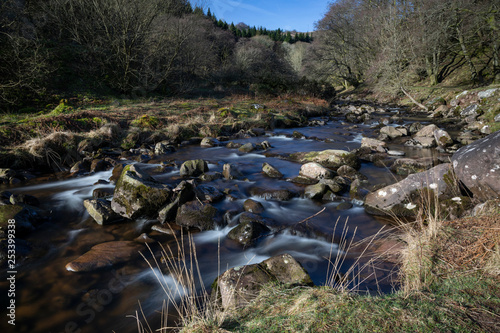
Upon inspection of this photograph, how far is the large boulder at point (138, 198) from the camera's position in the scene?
6.13 meters

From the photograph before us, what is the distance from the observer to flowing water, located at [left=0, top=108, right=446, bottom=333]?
12.0 ft

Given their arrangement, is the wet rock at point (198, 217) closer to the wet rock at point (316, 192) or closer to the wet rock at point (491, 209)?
the wet rock at point (316, 192)

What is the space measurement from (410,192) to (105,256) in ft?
20.7

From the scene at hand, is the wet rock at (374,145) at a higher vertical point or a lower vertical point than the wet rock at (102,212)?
higher

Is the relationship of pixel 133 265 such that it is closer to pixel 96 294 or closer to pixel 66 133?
pixel 96 294

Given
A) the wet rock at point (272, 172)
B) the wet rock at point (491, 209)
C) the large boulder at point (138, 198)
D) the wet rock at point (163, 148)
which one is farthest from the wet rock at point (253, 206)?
the wet rock at point (163, 148)

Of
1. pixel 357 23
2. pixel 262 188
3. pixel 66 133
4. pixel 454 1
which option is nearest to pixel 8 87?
Answer: pixel 66 133

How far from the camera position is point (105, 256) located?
4754mm

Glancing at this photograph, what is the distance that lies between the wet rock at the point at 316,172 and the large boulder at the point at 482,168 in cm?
317

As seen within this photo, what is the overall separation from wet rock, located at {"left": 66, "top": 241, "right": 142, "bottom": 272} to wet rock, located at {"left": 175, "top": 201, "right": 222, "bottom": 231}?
1.08m

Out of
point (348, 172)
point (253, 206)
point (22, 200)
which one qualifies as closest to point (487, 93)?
point (348, 172)

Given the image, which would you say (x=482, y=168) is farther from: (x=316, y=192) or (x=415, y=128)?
(x=415, y=128)

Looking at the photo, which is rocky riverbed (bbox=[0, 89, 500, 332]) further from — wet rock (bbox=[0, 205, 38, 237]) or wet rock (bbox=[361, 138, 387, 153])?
wet rock (bbox=[361, 138, 387, 153])

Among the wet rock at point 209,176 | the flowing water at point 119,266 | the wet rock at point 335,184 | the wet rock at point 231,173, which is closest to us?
the flowing water at point 119,266
